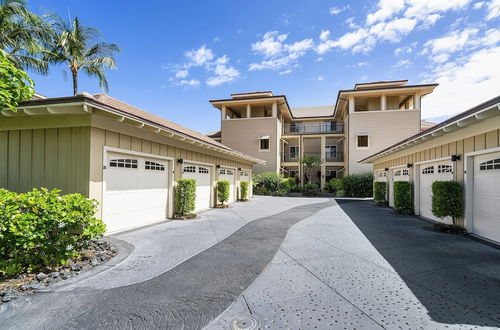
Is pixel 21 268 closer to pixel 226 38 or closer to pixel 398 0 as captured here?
pixel 398 0

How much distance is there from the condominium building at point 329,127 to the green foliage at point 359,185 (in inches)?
59.4

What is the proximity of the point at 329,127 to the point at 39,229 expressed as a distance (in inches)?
1008

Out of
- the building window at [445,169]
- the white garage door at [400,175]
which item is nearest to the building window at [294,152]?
the white garage door at [400,175]

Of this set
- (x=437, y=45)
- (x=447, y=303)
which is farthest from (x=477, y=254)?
(x=437, y=45)

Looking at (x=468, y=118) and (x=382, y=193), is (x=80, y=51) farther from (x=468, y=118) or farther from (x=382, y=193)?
(x=382, y=193)

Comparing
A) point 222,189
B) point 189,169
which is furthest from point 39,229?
point 222,189

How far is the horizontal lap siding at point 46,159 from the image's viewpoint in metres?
5.17

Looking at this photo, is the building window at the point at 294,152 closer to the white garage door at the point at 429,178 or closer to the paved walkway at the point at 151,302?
the white garage door at the point at 429,178

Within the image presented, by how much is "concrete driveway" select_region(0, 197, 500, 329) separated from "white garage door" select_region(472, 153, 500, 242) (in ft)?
1.95

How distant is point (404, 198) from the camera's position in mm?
9727

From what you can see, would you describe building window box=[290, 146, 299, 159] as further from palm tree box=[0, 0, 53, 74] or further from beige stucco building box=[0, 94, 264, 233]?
palm tree box=[0, 0, 53, 74]

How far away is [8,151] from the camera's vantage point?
18.5 ft

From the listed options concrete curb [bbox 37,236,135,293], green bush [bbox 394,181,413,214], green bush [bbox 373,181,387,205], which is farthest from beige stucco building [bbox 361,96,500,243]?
concrete curb [bbox 37,236,135,293]

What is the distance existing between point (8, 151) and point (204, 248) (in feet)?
18.7
